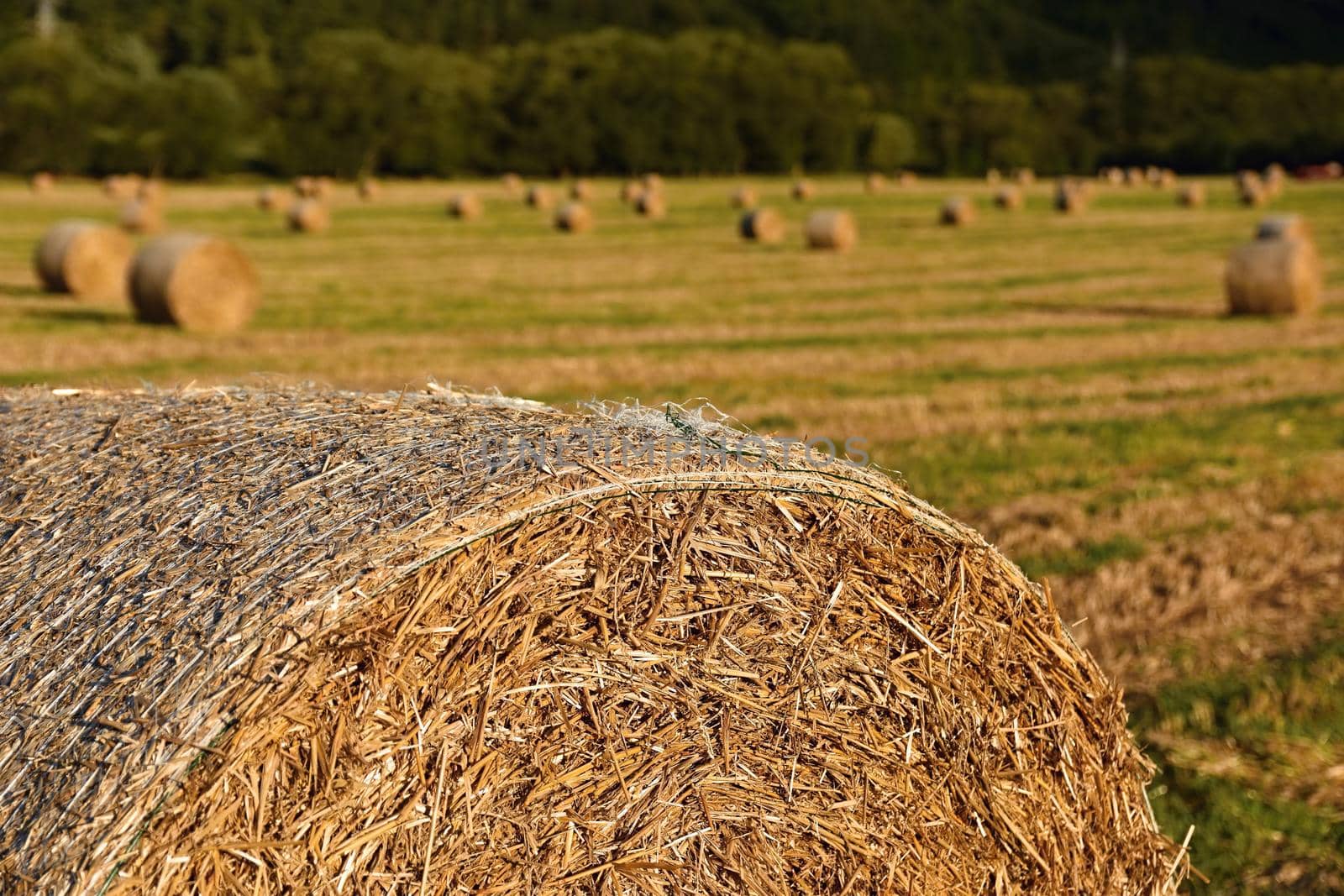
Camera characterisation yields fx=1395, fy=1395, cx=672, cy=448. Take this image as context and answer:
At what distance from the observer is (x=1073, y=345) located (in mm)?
17328

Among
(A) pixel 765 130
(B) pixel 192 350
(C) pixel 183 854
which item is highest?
(C) pixel 183 854

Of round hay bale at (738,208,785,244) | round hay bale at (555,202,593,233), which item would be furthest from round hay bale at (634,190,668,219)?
round hay bale at (738,208,785,244)

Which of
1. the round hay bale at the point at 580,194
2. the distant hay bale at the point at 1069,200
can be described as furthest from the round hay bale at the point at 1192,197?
the round hay bale at the point at 580,194

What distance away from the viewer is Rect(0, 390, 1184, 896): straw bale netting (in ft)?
10.1

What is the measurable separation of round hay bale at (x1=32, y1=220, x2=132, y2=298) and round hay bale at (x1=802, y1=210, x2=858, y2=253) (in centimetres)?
1570

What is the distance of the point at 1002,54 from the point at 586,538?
134 m

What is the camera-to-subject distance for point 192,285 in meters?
19.0

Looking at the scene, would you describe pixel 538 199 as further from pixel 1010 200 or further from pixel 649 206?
pixel 1010 200

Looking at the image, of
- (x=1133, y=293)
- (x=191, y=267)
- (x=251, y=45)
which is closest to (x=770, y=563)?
(x=191, y=267)

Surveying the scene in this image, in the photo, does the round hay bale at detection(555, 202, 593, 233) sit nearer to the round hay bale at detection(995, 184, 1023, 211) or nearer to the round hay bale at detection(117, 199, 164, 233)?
the round hay bale at detection(117, 199, 164, 233)

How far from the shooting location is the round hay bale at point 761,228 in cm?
3522

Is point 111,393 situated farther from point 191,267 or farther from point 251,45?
point 251,45

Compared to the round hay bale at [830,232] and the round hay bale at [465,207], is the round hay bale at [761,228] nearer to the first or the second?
the round hay bale at [830,232]

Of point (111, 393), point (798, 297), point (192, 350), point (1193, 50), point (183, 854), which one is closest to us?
point (183, 854)
